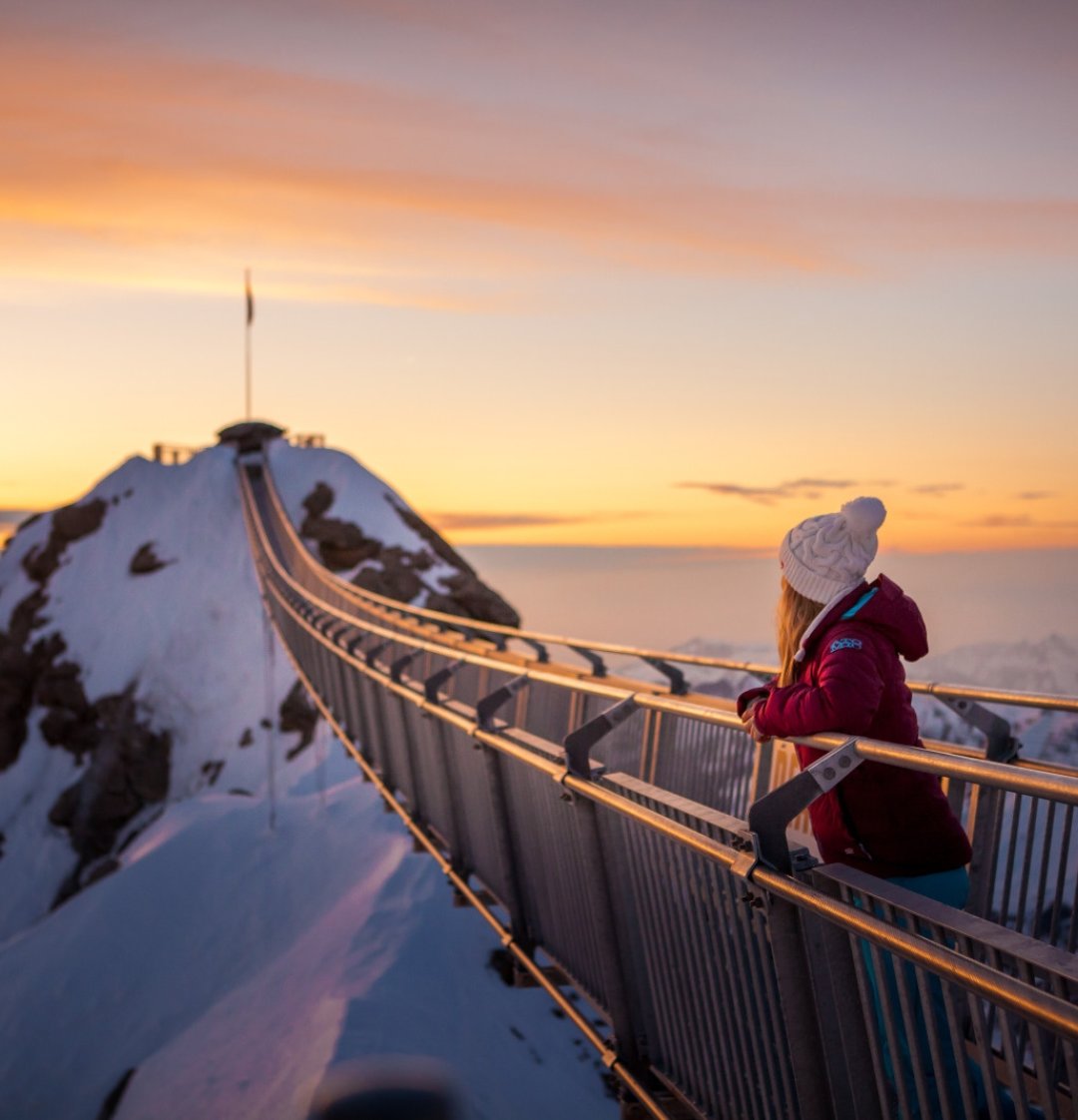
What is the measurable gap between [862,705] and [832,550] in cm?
57

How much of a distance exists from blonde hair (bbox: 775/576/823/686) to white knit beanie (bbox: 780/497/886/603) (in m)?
0.04

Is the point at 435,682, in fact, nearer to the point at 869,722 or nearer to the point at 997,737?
the point at 997,737

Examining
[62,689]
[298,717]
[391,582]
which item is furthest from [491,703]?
[62,689]

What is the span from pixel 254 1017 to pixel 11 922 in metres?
47.2

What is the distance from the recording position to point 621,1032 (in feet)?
15.5

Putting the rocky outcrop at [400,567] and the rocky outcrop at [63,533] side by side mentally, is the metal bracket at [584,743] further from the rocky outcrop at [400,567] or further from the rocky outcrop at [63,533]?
the rocky outcrop at [63,533]

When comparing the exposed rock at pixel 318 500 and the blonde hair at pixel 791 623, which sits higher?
the exposed rock at pixel 318 500

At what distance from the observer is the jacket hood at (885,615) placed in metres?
3.38

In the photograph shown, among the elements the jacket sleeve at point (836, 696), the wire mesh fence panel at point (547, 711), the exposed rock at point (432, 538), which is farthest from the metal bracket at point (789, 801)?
the exposed rock at point (432, 538)

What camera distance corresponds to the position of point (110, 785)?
2221 inches

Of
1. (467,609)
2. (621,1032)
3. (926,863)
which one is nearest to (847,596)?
(926,863)

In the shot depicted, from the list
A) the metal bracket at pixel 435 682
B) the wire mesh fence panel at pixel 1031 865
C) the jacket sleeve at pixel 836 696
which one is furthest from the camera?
the metal bracket at pixel 435 682

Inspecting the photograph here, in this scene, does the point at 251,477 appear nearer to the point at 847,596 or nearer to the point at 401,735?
the point at 401,735

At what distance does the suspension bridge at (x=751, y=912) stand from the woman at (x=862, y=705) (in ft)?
0.47
